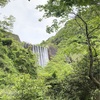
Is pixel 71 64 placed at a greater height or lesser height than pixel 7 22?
lesser

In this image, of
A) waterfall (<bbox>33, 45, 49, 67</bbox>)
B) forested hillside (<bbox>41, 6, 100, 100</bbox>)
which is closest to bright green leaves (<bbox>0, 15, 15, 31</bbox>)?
waterfall (<bbox>33, 45, 49, 67</bbox>)

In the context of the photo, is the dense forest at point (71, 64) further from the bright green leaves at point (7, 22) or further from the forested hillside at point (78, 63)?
the bright green leaves at point (7, 22)

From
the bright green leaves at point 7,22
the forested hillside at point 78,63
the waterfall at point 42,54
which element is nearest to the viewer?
the forested hillside at point 78,63

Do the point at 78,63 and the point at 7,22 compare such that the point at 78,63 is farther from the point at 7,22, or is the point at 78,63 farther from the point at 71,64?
the point at 7,22

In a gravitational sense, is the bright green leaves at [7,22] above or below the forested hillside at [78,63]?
above

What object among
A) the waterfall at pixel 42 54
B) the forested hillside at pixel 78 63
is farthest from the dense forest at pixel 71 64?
the waterfall at pixel 42 54

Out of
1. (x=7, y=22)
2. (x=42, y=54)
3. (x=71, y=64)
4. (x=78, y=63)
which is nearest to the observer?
(x=78, y=63)

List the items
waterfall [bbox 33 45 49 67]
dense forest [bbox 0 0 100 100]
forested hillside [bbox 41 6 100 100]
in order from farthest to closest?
waterfall [bbox 33 45 49 67]
forested hillside [bbox 41 6 100 100]
dense forest [bbox 0 0 100 100]

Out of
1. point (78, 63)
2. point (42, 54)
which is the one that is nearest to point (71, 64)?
point (78, 63)

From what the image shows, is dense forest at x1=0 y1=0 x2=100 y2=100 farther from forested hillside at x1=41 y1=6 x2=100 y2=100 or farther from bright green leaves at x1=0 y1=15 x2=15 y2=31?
bright green leaves at x1=0 y1=15 x2=15 y2=31

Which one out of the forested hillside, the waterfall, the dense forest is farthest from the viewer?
the waterfall

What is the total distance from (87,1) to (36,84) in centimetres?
381

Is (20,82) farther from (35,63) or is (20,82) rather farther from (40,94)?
(35,63)

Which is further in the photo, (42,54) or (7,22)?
(42,54)
